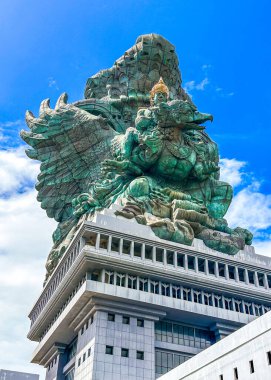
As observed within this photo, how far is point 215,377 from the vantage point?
1001 inches

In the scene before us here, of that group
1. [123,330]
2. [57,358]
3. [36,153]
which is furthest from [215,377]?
[36,153]

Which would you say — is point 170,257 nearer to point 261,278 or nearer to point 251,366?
point 261,278

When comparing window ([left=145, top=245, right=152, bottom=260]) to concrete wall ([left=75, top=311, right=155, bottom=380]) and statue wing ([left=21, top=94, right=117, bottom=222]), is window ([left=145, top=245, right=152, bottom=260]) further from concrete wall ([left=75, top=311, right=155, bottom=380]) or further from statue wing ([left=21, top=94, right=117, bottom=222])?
statue wing ([left=21, top=94, right=117, bottom=222])

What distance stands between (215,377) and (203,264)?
75.0 ft

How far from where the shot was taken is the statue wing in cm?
6312

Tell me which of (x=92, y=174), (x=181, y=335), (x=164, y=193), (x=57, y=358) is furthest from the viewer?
(x=92, y=174)

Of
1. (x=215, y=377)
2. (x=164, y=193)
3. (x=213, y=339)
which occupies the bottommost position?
(x=215, y=377)

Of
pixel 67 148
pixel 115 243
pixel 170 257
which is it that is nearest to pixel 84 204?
pixel 115 243

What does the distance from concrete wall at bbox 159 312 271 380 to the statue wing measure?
38.8 metres

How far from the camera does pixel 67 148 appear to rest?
63.7 metres

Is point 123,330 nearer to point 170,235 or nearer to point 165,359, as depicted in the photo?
point 165,359

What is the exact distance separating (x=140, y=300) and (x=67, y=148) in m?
28.3

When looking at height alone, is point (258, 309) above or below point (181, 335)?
above

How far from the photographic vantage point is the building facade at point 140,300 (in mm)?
40031
